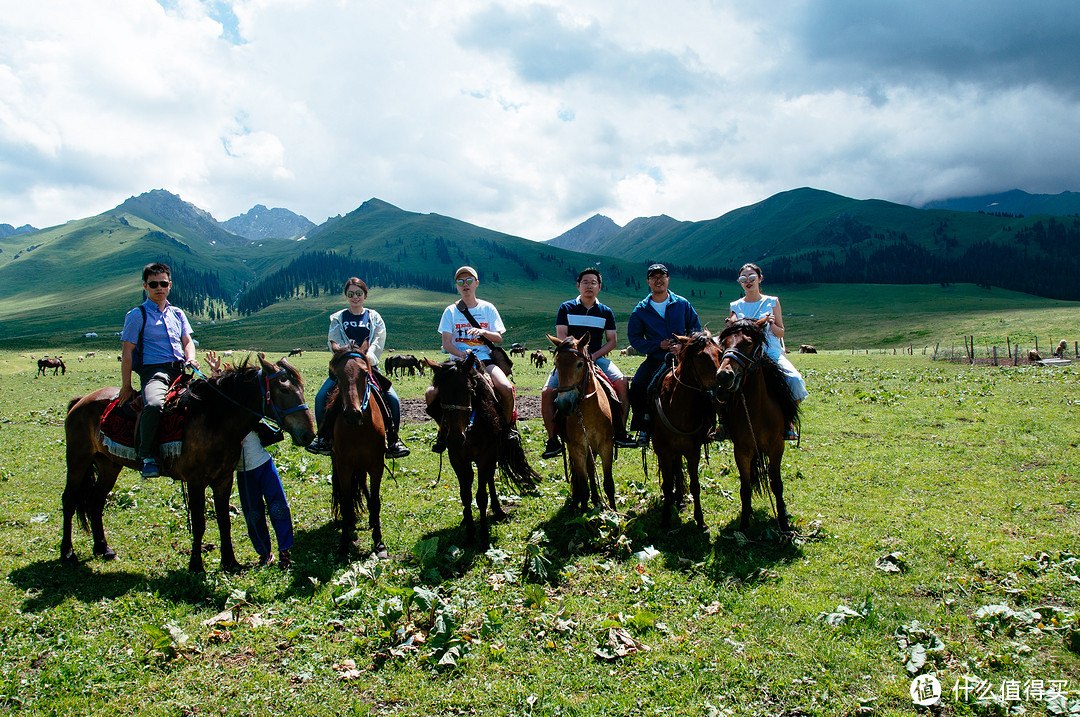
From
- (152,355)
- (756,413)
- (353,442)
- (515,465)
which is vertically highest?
(152,355)

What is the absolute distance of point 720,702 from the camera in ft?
16.3

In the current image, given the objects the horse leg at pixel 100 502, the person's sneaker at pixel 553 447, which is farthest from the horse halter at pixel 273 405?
the person's sneaker at pixel 553 447

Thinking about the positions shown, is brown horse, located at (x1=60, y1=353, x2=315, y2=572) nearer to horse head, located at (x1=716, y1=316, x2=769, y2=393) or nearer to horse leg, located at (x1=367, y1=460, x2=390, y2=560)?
horse leg, located at (x1=367, y1=460, x2=390, y2=560)

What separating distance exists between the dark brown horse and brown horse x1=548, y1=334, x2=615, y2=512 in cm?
118

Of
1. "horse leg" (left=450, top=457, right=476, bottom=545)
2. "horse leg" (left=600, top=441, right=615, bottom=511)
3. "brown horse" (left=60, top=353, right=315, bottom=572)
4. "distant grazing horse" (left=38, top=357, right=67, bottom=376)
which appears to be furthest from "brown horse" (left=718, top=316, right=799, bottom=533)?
"distant grazing horse" (left=38, top=357, right=67, bottom=376)

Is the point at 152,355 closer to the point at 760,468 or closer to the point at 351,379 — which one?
the point at 351,379

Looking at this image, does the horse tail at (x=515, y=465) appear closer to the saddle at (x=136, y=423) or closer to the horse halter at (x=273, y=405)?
the horse halter at (x=273, y=405)

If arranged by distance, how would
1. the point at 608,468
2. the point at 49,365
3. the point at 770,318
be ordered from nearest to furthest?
1. the point at 770,318
2. the point at 608,468
3. the point at 49,365

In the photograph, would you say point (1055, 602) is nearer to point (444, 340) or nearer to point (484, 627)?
point (484, 627)

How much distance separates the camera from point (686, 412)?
8.91 m

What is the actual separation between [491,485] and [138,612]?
521 cm

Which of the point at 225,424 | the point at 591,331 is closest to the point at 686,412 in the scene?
the point at 591,331

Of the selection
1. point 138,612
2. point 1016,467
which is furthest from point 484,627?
point 1016,467

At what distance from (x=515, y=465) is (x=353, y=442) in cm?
299
